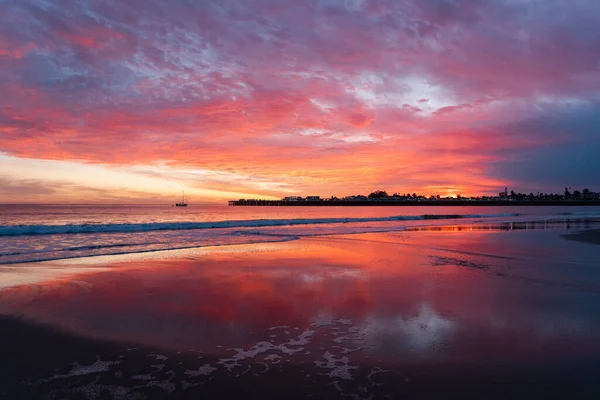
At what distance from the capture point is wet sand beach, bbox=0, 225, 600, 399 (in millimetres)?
4145

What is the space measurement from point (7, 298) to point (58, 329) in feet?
9.51

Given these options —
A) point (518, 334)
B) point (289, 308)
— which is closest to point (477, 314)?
point (518, 334)

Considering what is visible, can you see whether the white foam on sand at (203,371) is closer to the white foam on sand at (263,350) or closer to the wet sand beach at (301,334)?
the wet sand beach at (301,334)

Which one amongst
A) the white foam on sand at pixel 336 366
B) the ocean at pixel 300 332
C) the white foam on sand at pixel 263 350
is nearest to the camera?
the ocean at pixel 300 332

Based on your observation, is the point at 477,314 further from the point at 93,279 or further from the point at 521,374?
the point at 93,279

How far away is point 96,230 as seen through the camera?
2912cm

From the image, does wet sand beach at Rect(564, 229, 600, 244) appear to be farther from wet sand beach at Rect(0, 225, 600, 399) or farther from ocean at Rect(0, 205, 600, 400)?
wet sand beach at Rect(0, 225, 600, 399)

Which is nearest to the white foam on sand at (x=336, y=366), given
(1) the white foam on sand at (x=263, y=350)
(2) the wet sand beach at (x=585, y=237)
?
(1) the white foam on sand at (x=263, y=350)

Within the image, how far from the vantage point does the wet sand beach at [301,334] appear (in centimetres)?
414

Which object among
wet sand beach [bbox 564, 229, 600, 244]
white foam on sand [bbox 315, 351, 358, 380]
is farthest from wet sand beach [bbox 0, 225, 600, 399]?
wet sand beach [bbox 564, 229, 600, 244]

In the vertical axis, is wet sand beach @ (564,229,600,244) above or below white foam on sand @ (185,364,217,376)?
below

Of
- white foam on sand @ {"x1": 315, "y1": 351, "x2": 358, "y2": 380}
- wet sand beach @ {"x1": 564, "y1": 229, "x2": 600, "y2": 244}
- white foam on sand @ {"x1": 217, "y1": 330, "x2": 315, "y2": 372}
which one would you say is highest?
white foam on sand @ {"x1": 217, "y1": 330, "x2": 315, "y2": 372}

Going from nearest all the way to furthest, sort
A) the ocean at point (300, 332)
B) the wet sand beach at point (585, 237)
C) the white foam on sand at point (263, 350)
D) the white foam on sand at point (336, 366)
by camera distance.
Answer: the ocean at point (300, 332) < the white foam on sand at point (336, 366) < the white foam on sand at point (263, 350) < the wet sand beach at point (585, 237)

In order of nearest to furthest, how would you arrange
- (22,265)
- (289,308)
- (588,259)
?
1. (289,308)
2. (22,265)
3. (588,259)
